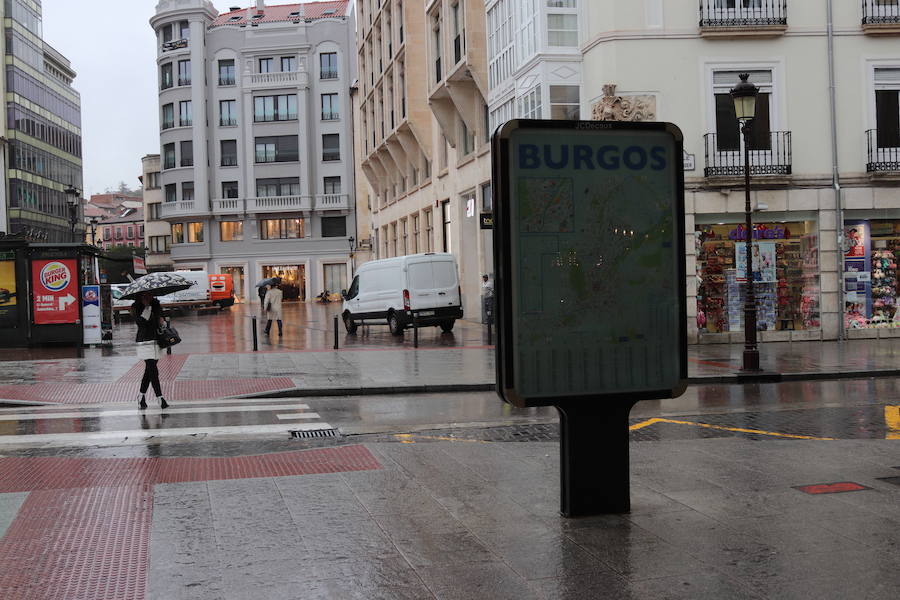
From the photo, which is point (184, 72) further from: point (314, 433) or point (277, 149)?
point (314, 433)

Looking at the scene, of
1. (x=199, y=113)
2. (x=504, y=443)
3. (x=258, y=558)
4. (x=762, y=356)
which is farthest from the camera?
(x=199, y=113)

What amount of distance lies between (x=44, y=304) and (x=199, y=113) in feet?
163

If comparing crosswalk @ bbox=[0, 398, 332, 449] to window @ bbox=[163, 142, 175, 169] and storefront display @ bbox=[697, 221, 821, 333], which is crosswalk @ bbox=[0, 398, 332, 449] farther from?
window @ bbox=[163, 142, 175, 169]

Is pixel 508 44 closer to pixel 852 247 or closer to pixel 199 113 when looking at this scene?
pixel 852 247

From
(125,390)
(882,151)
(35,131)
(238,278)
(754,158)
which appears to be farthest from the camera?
(238,278)

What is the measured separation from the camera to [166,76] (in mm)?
71688

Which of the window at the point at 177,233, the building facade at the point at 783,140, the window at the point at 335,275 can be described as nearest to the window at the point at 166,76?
the window at the point at 177,233

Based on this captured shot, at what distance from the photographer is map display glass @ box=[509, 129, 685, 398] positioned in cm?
540

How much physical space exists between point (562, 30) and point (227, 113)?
5211 centimetres

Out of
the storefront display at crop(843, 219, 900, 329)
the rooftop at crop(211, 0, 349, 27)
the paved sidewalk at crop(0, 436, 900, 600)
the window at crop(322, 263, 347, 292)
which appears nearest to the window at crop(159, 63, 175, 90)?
the rooftop at crop(211, 0, 349, 27)

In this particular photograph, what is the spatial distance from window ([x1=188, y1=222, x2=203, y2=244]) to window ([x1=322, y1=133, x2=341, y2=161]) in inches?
454

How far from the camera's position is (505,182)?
17.4ft

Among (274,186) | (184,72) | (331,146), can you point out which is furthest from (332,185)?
(184,72)

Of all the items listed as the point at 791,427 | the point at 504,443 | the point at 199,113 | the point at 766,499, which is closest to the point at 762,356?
the point at 791,427
